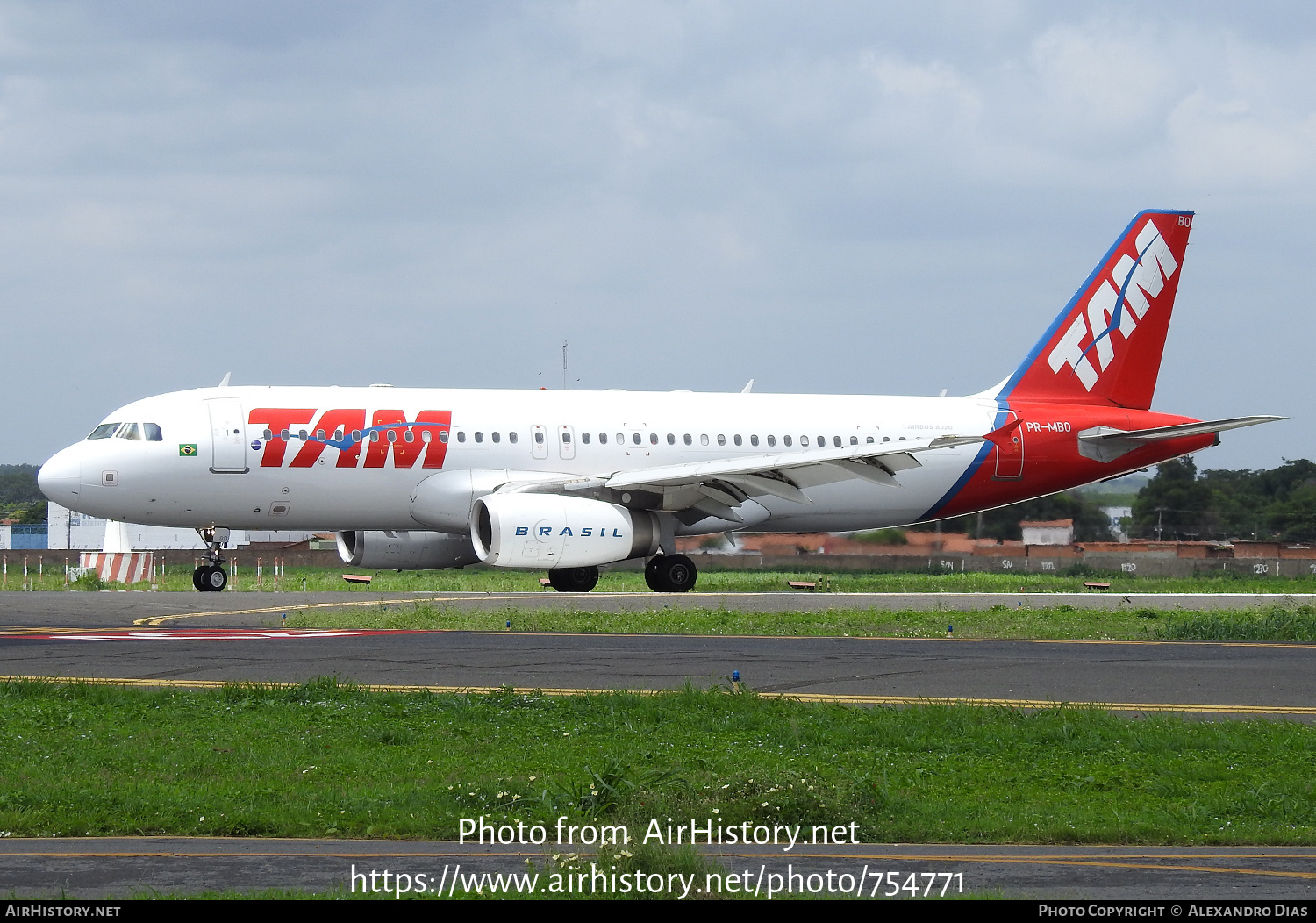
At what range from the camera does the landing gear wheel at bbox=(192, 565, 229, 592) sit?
93.7ft

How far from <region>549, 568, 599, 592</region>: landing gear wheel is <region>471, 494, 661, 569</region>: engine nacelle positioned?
8.92 feet

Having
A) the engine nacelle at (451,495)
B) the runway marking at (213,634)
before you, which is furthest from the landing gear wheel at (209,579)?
the runway marking at (213,634)

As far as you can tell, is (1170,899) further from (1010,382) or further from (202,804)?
(1010,382)

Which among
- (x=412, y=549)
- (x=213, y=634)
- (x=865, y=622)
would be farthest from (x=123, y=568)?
(x=865, y=622)

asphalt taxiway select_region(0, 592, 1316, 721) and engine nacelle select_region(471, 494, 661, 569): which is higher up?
engine nacelle select_region(471, 494, 661, 569)

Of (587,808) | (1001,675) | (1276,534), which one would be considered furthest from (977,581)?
(587,808)

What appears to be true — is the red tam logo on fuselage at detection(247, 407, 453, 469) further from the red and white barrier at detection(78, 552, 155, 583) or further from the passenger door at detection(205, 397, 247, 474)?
the red and white barrier at detection(78, 552, 155, 583)

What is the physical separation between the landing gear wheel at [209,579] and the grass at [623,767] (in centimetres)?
1537

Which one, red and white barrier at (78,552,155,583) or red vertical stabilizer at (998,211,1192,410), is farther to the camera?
red and white barrier at (78,552,155,583)

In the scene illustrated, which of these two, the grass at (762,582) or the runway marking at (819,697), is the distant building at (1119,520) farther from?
the runway marking at (819,697)

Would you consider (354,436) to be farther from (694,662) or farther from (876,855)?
(876,855)

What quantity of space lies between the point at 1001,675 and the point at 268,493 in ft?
55.3

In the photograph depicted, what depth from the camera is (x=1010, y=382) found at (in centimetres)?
3491

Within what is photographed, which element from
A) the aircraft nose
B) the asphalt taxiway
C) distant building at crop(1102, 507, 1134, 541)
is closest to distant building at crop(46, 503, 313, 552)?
distant building at crop(1102, 507, 1134, 541)
